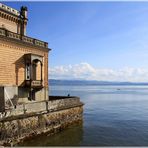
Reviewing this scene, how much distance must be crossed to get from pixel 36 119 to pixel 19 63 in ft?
25.4

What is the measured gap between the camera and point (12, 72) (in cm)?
3250

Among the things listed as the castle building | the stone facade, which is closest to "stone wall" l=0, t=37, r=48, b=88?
the castle building

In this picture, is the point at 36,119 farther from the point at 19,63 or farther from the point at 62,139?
the point at 19,63

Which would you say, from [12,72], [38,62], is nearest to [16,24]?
[38,62]

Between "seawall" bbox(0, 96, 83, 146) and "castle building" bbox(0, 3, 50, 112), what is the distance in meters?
1.81

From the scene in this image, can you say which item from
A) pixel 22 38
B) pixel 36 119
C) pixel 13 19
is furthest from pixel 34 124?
pixel 13 19

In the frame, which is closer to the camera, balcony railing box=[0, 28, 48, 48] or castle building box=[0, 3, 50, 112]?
castle building box=[0, 3, 50, 112]

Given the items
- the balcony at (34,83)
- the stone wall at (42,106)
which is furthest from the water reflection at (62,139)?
the balcony at (34,83)

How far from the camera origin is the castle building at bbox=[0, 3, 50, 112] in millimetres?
30891

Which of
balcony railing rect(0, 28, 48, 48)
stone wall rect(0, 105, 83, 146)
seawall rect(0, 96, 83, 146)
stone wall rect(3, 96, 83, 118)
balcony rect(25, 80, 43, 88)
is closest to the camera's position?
Answer: stone wall rect(0, 105, 83, 146)

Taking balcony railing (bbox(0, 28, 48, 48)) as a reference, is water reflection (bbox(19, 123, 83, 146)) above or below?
below

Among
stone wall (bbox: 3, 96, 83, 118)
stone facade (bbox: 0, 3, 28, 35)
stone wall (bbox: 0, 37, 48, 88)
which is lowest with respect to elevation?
stone wall (bbox: 3, 96, 83, 118)

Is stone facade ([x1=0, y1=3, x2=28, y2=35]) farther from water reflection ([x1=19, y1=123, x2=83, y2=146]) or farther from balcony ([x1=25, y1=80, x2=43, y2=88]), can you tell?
water reflection ([x1=19, y1=123, x2=83, y2=146])

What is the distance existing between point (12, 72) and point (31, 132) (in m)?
7.85
